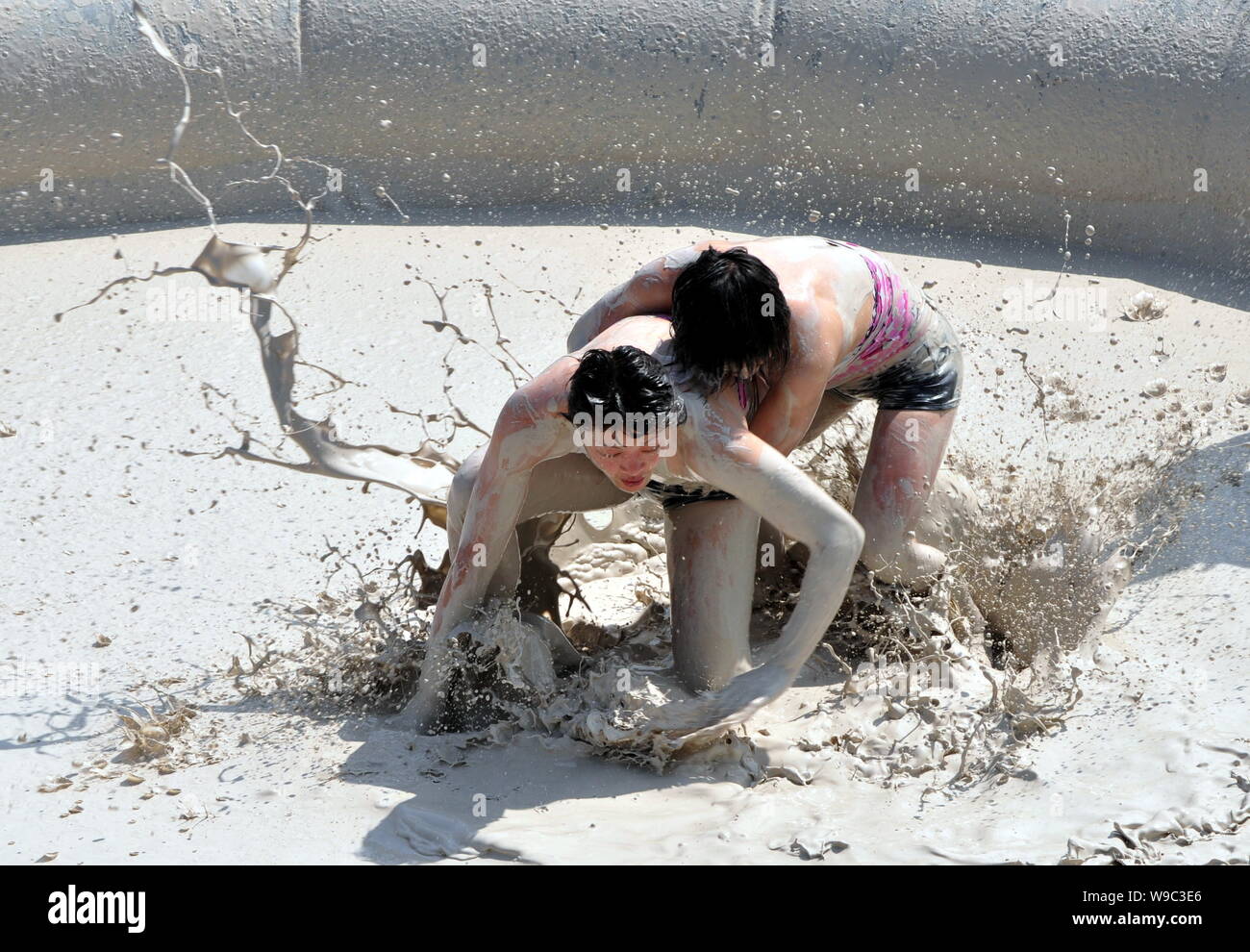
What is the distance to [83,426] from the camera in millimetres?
4090

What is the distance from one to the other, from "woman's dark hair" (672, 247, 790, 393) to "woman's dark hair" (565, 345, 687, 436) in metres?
0.09

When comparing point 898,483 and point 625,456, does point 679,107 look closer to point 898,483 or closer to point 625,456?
point 898,483

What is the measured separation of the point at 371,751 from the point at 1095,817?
1.36 metres

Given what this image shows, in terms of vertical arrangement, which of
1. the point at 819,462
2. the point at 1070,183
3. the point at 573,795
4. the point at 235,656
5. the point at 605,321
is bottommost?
the point at 573,795

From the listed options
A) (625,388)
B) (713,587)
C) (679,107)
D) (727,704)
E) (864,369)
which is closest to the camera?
(625,388)

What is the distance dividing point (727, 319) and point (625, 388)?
235 mm

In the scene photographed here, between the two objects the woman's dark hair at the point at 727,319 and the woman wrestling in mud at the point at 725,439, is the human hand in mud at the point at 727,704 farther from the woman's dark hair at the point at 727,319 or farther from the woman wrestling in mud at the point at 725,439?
the woman's dark hair at the point at 727,319

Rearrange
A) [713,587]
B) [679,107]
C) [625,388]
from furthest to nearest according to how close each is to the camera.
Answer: [679,107], [713,587], [625,388]

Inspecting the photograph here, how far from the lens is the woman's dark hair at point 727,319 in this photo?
2.22 metres

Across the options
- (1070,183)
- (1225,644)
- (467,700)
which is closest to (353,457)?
(467,700)

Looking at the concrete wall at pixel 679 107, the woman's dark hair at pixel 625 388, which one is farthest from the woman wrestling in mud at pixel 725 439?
the concrete wall at pixel 679 107

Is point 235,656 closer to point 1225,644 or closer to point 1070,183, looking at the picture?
point 1225,644

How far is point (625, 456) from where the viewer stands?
219 centimetres

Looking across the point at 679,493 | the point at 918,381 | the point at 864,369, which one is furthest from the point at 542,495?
the point at 918,381
